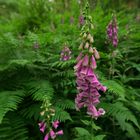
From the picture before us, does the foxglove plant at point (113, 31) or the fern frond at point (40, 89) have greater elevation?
the foxglove plant at point (113, 31)

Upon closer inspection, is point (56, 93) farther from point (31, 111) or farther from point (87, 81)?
point (87, 81)

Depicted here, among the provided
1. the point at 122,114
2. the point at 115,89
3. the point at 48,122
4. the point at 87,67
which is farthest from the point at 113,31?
the point at 48,122

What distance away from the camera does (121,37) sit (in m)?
5.47

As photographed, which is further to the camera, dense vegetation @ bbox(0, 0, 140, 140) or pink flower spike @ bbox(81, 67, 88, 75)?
dense vegetation @ bbox(0, 0, 140, 140)

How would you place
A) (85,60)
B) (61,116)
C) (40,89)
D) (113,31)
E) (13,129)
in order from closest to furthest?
1. (85,60)
2. (61,116)
3. (13,129)
4. (40,89)
5. (113,31)

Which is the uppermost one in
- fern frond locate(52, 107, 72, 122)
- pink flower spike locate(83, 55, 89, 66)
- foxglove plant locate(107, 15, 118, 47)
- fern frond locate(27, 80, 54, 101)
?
foxglove plant locate(107, 15, 118, 47)

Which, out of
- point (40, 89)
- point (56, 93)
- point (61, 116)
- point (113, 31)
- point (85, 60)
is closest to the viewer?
point (85, 60)

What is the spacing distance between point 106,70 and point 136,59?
681 mm

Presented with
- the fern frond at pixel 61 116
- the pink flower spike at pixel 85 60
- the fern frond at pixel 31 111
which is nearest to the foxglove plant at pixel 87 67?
the pink flower spike at pixel 85 60

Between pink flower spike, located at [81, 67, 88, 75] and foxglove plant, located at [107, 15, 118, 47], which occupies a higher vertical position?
foxglove plant, located at [107, 15, 118, 47]

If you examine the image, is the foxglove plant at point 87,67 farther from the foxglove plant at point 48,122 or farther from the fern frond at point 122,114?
the fern frond at point 122,114

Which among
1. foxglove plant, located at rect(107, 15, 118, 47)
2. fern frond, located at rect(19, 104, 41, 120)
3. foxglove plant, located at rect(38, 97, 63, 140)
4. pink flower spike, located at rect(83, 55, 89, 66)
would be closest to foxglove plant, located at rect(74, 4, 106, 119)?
pink flower spike, located at rect(83, 55, 89, 66)

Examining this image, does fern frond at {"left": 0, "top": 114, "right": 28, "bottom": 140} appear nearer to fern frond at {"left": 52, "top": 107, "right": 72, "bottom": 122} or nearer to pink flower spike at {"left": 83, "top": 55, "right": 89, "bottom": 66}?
fern frond at {"left": 52, "top": 107, "right": 72, "bottom": 122}

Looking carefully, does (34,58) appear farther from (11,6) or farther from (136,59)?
(11,6)
